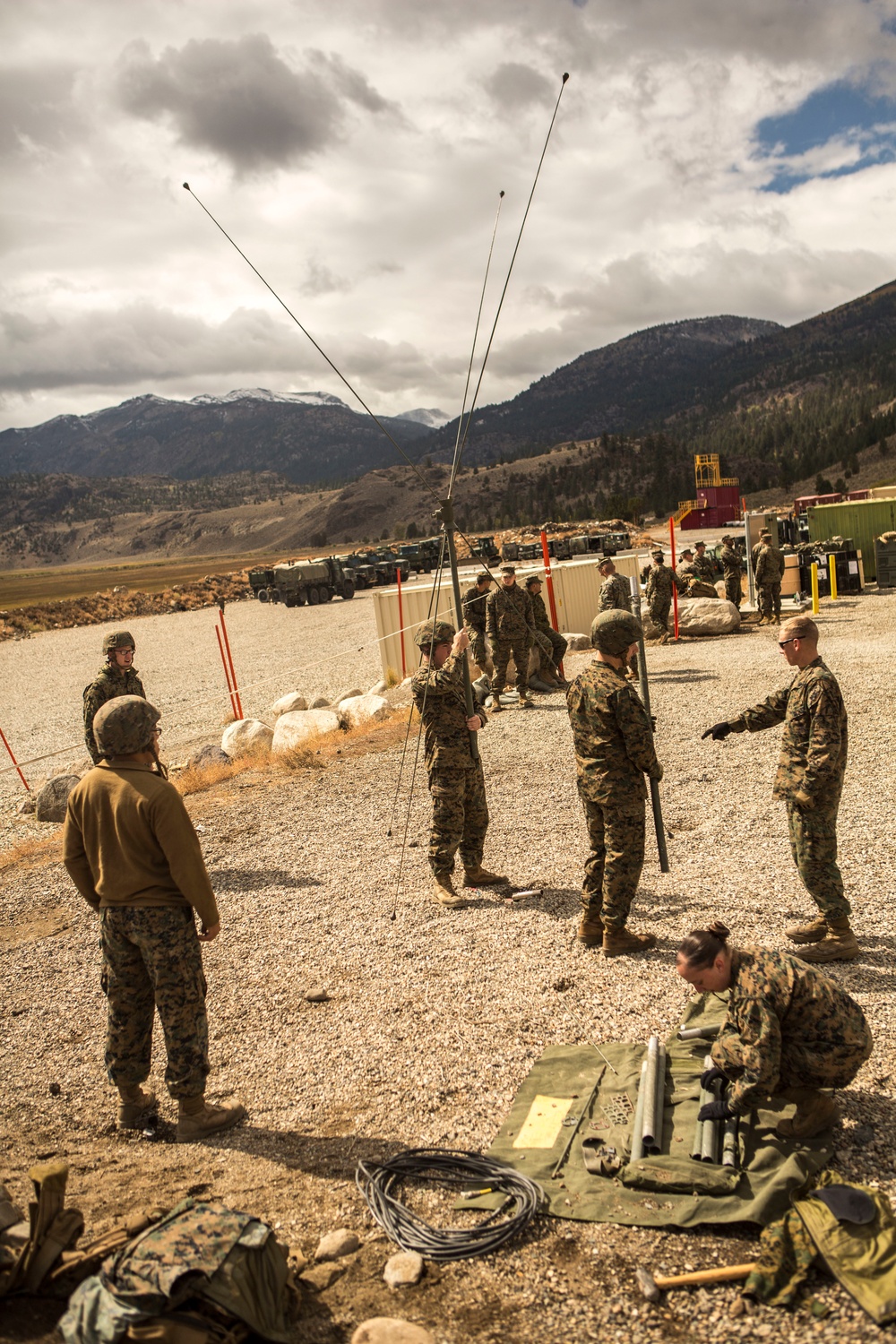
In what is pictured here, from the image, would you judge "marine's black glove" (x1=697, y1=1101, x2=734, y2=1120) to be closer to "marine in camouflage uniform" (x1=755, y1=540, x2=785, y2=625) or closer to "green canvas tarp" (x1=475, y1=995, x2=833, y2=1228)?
"green canvas tarp" (x1=475, y1=995, x2=833, y2=1228)

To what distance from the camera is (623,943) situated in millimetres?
5668

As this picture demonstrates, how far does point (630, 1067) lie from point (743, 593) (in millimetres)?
22434

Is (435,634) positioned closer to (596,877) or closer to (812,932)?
(596,877)

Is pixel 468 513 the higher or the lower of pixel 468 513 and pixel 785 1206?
the higher

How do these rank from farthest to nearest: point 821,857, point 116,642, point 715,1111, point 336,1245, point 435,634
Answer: point 116,642, point 435,634, point 821,857, point 715,1111, point 336,1245

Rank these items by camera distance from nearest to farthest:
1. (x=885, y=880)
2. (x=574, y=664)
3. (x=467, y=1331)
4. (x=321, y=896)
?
(x=467, y=1331) → (x=885, y=880) → (x=321, y=896) → (x=574, y=664)

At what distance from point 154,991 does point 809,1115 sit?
3.01 metres

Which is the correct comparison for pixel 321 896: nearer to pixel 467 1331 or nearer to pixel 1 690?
pixel 467 1331

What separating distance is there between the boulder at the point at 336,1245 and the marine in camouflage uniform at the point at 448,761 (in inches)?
135

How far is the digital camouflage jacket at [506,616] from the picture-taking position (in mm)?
13758

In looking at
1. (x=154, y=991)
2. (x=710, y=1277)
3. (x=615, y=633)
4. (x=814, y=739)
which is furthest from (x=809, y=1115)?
(x=154, y=991)

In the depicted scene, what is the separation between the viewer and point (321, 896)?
757 centimetres

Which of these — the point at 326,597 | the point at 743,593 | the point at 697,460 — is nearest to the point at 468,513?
the point at 697,460

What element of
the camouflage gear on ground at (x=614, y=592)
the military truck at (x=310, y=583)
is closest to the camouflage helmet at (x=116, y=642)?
the camouflage gear on ground at (x=614, y=592)
